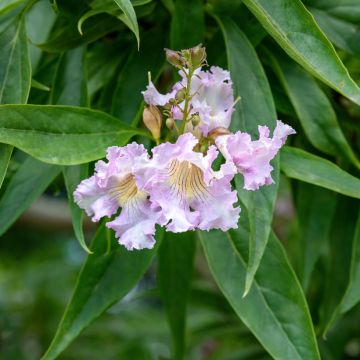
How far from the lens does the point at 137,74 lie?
1173mm

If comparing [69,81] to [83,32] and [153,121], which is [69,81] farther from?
[153,121]

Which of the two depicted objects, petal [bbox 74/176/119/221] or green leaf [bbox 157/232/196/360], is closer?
petal [bbox 74/176/119/221]

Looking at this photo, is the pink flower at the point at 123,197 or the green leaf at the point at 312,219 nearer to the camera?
the pink flower at the point at 123,197

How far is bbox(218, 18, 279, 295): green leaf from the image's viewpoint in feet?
3.16

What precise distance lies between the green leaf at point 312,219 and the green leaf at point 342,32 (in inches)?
9.8

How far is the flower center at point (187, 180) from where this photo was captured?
0.91 meters

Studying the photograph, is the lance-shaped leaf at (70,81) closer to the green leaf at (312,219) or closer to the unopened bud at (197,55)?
the unopened bud at (197,55)

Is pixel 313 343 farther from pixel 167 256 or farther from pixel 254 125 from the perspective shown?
pixel 167 256

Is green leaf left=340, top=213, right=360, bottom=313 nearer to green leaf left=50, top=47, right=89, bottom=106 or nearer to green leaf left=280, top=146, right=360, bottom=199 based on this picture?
green leaf left=280, top=146, right=360, bottom=199

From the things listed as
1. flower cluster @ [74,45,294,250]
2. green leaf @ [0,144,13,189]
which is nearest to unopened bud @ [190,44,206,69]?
flower cluster @ [74,45,294,250]

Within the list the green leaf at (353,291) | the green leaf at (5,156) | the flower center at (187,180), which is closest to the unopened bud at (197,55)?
the flower center at (187,180)

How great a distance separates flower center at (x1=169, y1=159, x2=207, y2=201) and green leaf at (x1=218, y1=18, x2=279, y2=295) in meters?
0.08

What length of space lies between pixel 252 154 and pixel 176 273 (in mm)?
505

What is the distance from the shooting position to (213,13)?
45.0 inches
